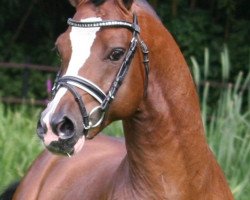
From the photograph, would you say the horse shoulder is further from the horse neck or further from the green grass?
the green grass

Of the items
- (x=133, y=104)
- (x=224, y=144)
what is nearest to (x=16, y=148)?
(x=224, y=144)

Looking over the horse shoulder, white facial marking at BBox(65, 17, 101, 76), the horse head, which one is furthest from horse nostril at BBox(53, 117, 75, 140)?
the horse shoulder

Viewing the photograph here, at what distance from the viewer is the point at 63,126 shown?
3381 millimetres

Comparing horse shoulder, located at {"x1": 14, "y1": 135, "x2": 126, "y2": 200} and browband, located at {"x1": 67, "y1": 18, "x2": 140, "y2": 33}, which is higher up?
browband, located at {"x1": 67, "y1": 18, "x2": 140, "y2": 33}

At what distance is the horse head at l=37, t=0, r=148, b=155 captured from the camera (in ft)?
11.2

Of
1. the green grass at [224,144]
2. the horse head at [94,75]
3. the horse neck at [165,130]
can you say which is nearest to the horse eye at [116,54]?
the horse head at [94,75]

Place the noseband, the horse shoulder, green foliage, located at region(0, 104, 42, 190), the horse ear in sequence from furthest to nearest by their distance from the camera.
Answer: green foliage, located at region(0, 104, 42, 190) → the horse shoulder → the horse ear → the noseband

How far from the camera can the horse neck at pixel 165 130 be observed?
12.2 ft

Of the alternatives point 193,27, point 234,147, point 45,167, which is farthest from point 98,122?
point 193,27

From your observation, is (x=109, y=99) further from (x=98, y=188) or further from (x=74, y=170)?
(x=74, y=170)

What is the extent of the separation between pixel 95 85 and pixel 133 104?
0.62ft

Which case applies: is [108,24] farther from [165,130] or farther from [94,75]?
[165,130]

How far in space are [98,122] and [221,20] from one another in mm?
8645

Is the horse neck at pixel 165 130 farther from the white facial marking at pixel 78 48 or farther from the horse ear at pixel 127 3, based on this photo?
the white facial marking at pixel 78 48
